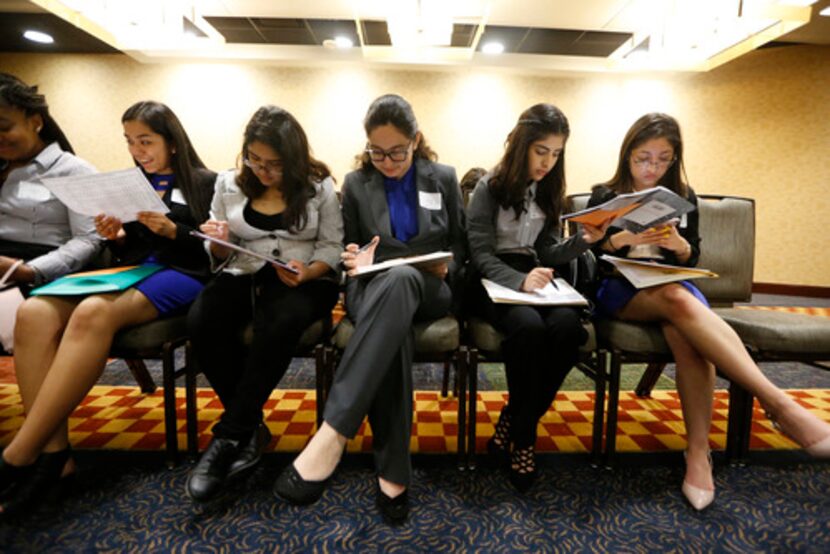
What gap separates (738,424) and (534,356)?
2.90ft

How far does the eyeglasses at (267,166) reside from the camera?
157cm

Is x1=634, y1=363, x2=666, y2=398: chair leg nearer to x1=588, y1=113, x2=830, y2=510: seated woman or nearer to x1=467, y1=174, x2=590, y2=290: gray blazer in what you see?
x1=588, y1=113, x2=830, y2=510: seated woman

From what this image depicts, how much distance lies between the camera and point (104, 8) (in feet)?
12.4

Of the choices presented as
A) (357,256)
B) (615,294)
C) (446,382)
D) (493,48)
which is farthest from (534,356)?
(493,48)

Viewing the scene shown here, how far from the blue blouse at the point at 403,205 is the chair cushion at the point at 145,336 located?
0.88 metres

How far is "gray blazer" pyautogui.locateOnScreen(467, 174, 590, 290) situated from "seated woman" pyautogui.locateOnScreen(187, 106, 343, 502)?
531mm

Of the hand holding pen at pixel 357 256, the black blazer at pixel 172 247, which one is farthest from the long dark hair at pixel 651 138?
the black blazer at pixel 172 247

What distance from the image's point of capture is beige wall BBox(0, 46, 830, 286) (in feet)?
18.1

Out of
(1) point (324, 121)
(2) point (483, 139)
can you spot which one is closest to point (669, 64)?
(2) point (483, 139)

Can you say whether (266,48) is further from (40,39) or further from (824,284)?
(824,284)

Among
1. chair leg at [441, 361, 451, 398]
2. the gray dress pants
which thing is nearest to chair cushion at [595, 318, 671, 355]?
the gray dress pants

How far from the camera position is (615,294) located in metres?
1.62

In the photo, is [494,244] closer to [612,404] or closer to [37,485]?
[612,404]

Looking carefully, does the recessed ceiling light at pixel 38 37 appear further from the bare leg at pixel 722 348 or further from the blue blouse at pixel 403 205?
the bare leg at pixel 722 348
